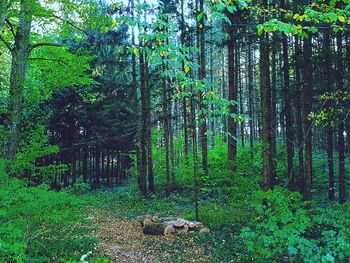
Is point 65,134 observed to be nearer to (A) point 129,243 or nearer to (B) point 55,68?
(B) point 55,68

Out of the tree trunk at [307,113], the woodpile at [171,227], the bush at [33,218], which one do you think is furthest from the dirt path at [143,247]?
the tree trunk at [307,113]

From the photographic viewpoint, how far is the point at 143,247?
9031mm

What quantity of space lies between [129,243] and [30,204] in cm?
485

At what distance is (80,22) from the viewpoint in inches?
350

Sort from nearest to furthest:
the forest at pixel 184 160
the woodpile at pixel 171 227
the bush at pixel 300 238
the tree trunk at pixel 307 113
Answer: the forest at pixel 184 160 → the bush at pixel 300 238 → the woodpile at pixel 171 227 → the tree trunk at pixel 307 113

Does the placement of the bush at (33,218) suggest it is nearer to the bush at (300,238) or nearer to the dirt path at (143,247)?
the dirt path at (143,247)

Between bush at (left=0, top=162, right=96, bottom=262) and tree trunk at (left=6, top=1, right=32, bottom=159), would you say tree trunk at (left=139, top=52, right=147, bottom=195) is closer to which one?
tree trunk at (left=6, top=1, right=32, bottom=159)

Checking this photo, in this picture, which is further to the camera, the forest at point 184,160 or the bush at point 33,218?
the bush at point 33,218

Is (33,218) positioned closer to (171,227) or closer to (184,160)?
(171,227)

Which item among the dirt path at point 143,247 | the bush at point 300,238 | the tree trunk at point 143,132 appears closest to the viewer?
the bush at point 300,238

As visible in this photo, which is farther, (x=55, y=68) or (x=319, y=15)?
(x=55, y=68)

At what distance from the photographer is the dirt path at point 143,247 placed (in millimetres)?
7849

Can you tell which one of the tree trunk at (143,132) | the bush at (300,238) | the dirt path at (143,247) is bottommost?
the dirt path at (143,247)

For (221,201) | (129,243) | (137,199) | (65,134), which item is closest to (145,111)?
(137,199)
